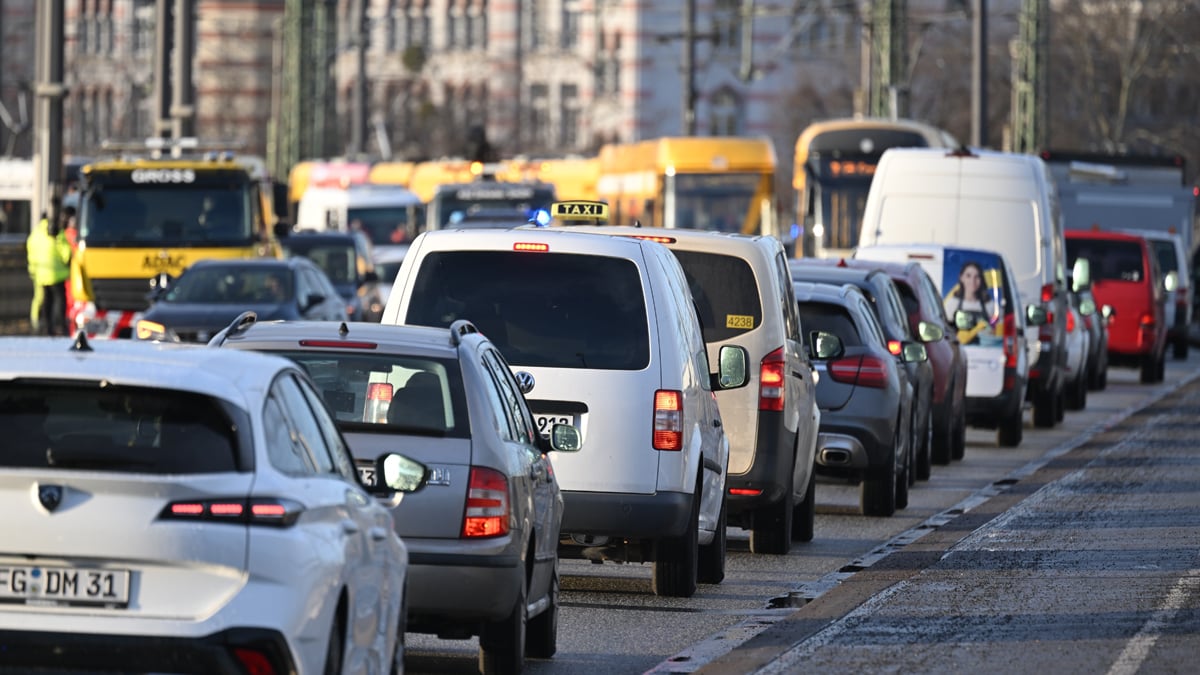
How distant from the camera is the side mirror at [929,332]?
806 inches

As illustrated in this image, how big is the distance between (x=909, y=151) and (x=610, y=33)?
9776 centimetres

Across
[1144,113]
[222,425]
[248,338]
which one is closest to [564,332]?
[248,338]

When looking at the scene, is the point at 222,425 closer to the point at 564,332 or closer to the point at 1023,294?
the point at 564,332

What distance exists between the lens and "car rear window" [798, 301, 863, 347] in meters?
17.7

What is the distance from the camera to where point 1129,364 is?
40.0m

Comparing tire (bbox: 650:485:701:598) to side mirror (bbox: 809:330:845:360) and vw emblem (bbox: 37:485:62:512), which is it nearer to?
side mirror (bbox: 809:330:845:360)

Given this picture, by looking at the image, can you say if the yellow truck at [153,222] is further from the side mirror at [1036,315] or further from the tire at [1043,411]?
the side mirror at [1036,315]

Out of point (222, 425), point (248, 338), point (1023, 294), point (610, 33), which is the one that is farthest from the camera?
point (610, 33)

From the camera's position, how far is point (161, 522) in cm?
689

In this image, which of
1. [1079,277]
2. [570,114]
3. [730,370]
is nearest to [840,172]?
[1079,277]

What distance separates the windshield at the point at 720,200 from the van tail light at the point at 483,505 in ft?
125

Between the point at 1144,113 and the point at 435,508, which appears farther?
the point at 1144,113

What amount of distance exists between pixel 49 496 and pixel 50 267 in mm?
27923

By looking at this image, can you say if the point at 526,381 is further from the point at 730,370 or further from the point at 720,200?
the point at 720,200
